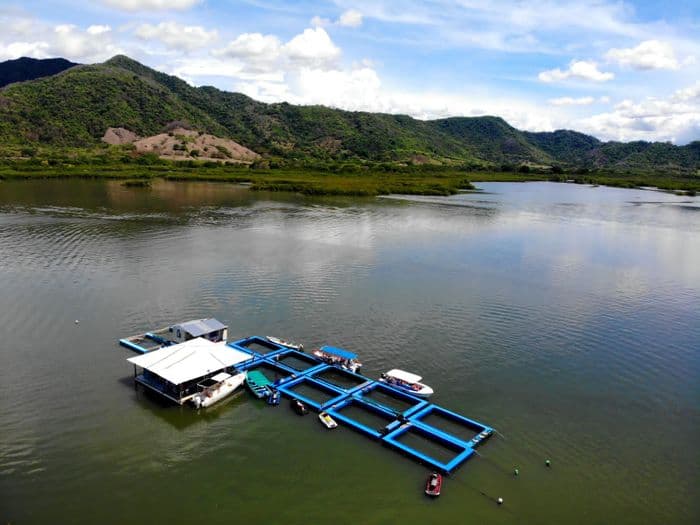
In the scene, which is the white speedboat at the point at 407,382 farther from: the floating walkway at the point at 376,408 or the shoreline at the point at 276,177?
the shoreline at the point at 276,177

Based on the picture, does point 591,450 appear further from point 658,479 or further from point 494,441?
point 494,441

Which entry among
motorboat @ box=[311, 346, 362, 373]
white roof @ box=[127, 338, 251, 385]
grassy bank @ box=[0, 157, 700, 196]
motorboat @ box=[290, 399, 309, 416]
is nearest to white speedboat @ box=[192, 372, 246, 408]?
white roof @ box=[127, 338, 251, 385]

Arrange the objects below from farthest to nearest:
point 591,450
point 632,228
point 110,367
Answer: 1. point 632,228
2. point 110,367
3. point 591,450

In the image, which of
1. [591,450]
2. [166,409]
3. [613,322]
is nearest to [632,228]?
[613,322]

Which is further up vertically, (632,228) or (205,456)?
(632,228)

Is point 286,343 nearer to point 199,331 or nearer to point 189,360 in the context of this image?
point 199,331

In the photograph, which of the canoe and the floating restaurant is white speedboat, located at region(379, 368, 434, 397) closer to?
the canoe
